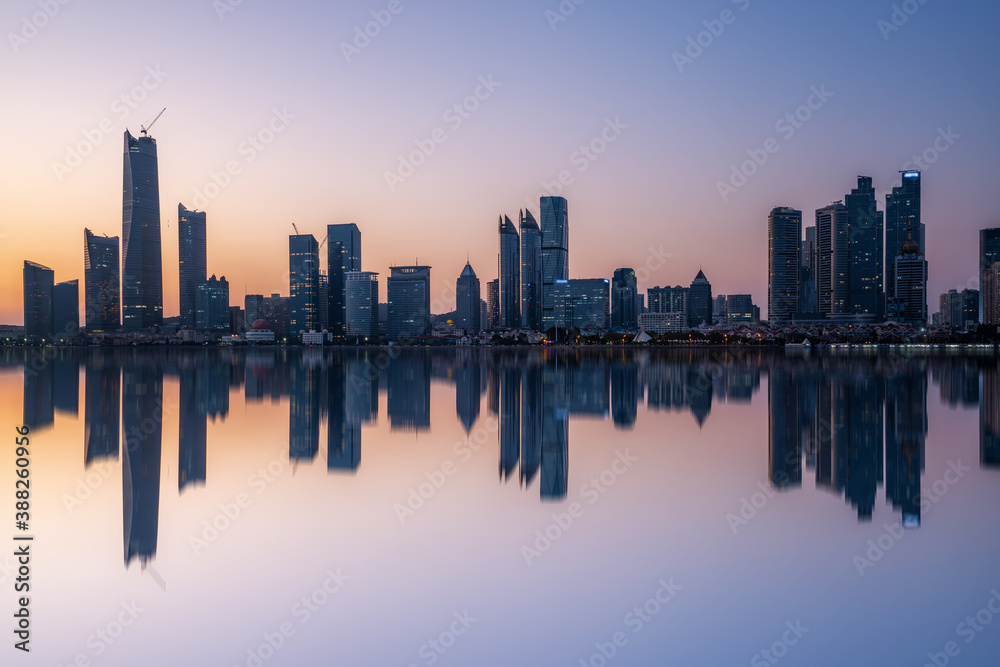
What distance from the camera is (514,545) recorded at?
929 cm

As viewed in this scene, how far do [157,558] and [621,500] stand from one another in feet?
24.0

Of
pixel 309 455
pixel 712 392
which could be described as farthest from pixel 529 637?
pixel 712 392

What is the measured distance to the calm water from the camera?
6645 mm

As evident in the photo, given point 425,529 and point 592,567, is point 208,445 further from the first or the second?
point 592,567

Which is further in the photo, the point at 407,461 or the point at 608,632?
the point at 407,461

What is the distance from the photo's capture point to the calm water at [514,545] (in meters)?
6.64

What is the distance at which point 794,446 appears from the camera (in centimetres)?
1612

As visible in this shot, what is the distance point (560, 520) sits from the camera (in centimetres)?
1052

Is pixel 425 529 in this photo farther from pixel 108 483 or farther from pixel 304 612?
pixel 108 483

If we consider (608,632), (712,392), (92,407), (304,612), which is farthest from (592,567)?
(712,392)

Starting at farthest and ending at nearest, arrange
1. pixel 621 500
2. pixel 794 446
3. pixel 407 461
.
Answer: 1. pixel 794 446
2. pixel 407 461
3. pixel 621 500

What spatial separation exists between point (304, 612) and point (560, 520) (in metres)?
4.52

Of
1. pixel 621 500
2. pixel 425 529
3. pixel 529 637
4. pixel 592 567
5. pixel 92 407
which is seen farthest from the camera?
pixel 92 407

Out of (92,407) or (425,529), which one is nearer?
(425,529)
